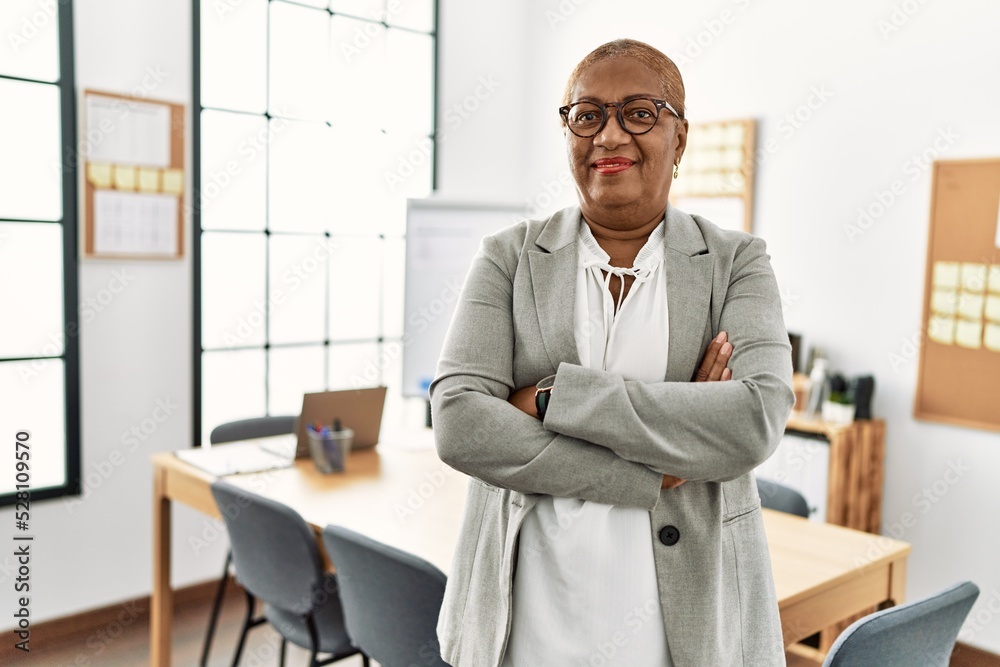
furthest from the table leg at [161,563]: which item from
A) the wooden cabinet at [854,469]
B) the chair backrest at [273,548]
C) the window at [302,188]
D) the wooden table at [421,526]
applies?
the wooden cabinet at [854,469]

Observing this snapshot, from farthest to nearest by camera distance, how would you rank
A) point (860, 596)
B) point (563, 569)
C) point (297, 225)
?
1. point (297, 225)
2. point (860, 596)
3. point (563, 569)

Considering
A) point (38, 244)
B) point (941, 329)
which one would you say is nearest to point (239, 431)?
point (38, 244)

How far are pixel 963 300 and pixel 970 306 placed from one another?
1.5 inches

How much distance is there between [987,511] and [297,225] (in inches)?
133

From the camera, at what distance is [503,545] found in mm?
1341

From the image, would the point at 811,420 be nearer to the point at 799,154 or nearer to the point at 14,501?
the point at 799,154

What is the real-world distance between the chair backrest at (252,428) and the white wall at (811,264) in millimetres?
657

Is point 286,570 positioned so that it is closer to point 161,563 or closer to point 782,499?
point 161,563

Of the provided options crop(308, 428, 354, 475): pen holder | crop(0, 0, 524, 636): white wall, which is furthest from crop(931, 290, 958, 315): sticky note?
crop(0, 0, 524, 636): white wall

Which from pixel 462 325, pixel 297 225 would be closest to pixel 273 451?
pixel 297 225

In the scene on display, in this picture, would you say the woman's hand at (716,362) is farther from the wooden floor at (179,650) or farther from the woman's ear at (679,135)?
the wooden floor at (179,650)

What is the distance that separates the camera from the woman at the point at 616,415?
4.20 ft

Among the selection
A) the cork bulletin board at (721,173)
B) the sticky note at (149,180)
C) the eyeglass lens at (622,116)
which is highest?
the cork bulletin board at (721,173)

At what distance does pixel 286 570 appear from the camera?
96.4 inches
